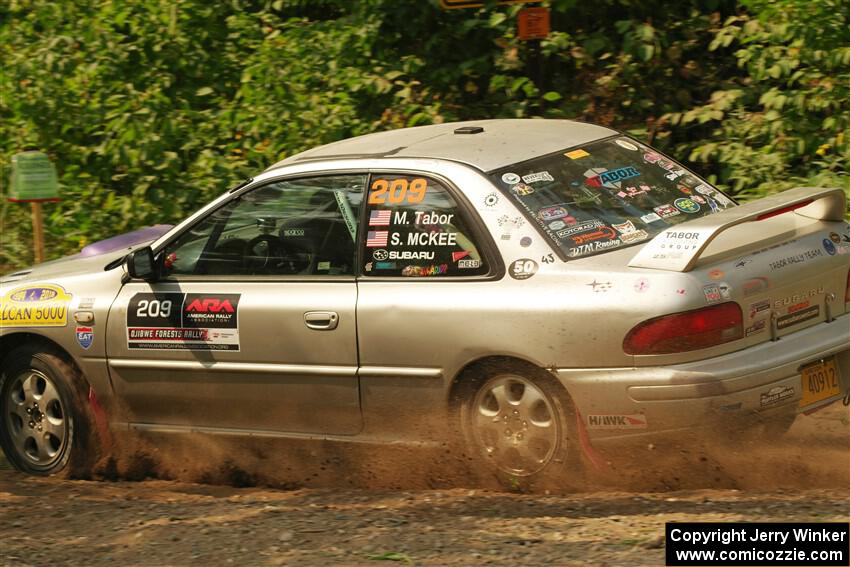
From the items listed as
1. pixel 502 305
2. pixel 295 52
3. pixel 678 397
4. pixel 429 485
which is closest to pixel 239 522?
pixel 429 485

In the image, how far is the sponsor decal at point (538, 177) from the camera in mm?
5258

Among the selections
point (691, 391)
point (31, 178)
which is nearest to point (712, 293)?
point (691, 391)

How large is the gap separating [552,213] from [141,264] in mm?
2091

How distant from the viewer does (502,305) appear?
494cm

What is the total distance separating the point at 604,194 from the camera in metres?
5.31

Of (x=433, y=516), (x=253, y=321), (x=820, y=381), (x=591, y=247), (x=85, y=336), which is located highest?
(x=591, y=247)

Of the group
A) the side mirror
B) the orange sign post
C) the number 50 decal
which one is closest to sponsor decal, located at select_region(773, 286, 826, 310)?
the number 50 decal

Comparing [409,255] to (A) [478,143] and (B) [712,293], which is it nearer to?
(A) [478,143]

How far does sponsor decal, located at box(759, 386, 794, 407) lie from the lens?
473 centimetres

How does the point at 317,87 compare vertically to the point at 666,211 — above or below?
above

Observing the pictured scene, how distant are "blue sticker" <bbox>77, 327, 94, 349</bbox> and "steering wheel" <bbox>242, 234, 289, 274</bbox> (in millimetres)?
920

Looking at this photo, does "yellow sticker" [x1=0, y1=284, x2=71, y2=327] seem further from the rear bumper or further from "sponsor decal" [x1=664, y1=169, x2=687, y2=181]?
"sponsor decal" [x1=664, y1=169, x2=687, y2=181]

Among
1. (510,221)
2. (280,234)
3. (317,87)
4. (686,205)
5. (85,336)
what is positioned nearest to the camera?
(510,221)

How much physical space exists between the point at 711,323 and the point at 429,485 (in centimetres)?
149
